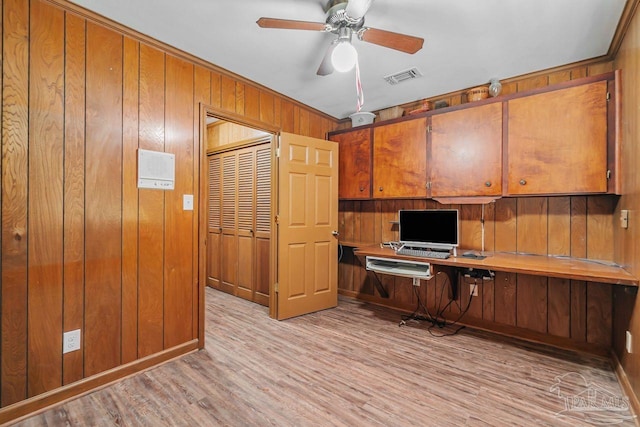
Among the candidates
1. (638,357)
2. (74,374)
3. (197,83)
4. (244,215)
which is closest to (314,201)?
(244,215)

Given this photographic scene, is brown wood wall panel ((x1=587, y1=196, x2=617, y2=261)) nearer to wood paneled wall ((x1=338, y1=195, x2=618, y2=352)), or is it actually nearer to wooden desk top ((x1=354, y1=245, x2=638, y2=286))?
wood paneled wall ((x1=338, y1=195, x2=618, y2=352))

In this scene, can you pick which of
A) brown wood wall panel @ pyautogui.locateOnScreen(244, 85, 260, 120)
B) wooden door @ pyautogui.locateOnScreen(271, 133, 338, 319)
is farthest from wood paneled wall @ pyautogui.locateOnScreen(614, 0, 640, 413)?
brown wood wall panel @ pyautogui.locateOnScreen(244, 85, 260, 120)

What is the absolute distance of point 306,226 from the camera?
3404 mm

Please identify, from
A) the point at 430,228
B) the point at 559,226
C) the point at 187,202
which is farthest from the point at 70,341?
the point at 559,226

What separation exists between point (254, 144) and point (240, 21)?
6.07ft

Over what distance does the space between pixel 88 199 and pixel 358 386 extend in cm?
224

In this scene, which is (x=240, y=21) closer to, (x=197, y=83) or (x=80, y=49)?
(x=197, y=83)

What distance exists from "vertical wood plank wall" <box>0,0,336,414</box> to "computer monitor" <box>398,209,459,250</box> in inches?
83.6

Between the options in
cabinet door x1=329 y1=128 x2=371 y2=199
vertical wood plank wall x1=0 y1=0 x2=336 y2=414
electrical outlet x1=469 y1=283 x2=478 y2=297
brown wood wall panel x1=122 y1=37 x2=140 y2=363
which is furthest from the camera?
cabinet door x1=329 y1=128 x2=371 y2=199

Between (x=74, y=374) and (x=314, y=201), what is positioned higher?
(x=314, y=201)

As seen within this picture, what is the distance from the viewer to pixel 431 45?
231cm

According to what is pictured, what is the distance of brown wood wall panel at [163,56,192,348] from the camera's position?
2.37m

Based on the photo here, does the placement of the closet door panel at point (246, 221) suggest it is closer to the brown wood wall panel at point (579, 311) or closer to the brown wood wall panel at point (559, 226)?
the brown wood wall panel at point (559, 226)

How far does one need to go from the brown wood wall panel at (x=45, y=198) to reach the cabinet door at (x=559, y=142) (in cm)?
345
